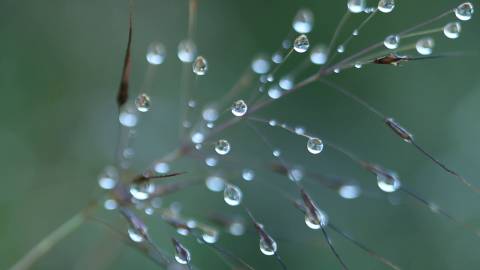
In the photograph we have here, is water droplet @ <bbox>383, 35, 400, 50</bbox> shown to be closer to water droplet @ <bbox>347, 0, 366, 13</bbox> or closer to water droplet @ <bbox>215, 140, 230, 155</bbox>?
water droplet @ <bbox>347, 0, 366, 13</bbox>

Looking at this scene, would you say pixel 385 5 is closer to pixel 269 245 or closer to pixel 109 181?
pixel 269 245

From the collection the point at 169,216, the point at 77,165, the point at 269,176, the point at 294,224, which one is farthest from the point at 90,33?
the point at 169,216

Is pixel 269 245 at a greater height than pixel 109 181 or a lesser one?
greater

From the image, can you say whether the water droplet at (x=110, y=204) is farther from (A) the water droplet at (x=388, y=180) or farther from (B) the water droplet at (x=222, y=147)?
(A) the water droplet at (x=388, y=180)

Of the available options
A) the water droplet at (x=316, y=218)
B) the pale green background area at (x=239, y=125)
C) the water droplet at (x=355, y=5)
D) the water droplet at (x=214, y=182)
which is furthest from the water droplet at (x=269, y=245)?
the pale green background area at (x=239, y=125)

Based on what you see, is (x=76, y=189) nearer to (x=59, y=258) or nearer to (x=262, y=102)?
(x=59, y=258)

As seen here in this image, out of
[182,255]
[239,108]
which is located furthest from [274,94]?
[182,255]

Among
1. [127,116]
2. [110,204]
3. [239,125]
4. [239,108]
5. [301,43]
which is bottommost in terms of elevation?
[239,125]

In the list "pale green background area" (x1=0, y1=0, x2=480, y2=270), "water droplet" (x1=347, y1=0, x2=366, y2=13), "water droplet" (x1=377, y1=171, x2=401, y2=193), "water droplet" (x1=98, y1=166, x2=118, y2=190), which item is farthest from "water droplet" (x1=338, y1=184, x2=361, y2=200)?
"pale green background area" (x1=0, y1=0, x2=480, y2=270)
